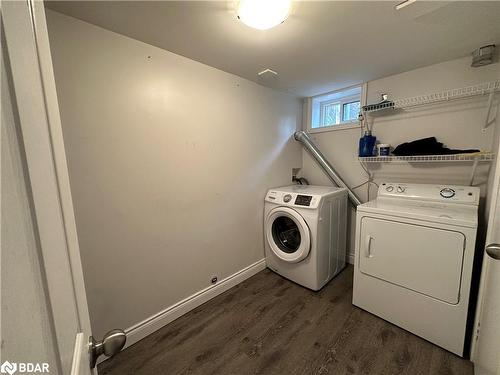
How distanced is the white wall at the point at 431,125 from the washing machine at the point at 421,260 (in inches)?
11.5

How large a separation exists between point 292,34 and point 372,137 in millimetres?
1302

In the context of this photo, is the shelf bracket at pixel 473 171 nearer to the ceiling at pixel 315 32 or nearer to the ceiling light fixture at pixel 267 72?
the ceiling at pixel 315 32

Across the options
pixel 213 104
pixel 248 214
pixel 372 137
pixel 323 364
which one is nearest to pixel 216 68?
pixel 213 104

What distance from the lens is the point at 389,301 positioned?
1.57m

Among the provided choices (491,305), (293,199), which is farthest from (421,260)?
(293,199)

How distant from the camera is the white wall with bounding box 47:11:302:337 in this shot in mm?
1203

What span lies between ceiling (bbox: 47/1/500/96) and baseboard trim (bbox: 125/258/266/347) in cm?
199

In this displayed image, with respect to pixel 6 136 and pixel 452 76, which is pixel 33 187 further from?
pixel 452 76

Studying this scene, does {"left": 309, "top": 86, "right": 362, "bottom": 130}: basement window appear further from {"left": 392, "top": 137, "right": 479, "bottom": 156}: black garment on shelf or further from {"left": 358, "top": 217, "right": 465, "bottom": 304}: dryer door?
{"left": 358, "top": 217, "right": 465, "bottom": 304}: dryer door

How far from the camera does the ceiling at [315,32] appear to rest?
1099 mm

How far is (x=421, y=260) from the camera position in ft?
4.58

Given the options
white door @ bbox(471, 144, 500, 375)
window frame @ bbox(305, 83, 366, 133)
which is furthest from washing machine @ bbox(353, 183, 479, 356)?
window frame @ bbox(305, 83, 366, 133)

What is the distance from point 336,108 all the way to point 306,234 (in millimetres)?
1749

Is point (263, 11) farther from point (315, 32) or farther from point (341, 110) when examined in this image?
point (341, 110)
